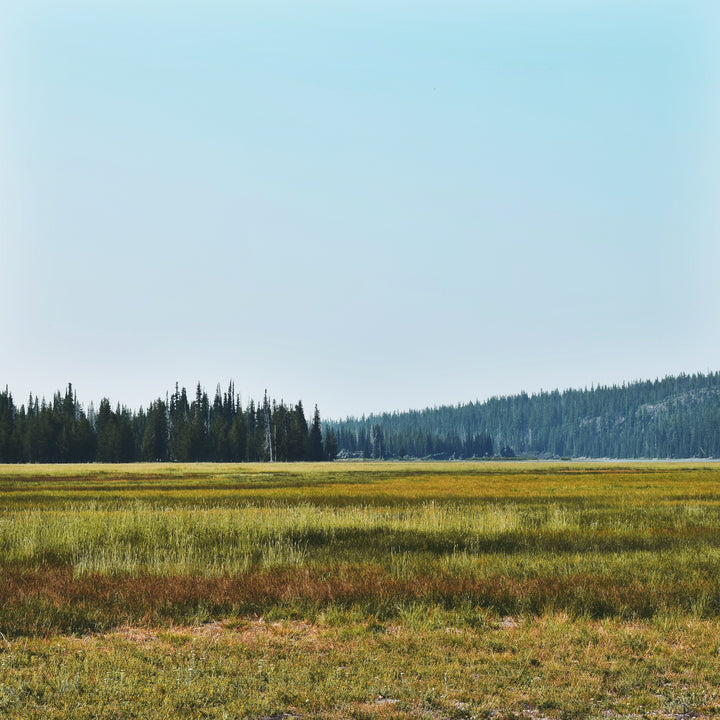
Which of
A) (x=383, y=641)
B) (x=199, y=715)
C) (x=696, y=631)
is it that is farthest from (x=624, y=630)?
(x=199, y=715)

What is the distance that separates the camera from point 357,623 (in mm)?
13773

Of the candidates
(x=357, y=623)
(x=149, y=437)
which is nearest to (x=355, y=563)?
(x=357, y=623)

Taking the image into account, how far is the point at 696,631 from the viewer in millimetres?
13000

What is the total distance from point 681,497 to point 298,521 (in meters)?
30.9

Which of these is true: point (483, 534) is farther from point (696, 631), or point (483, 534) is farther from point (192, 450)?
point (192, 450)

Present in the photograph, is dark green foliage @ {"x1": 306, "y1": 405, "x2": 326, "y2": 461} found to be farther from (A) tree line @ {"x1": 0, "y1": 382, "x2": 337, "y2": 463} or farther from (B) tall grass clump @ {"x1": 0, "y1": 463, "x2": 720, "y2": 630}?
(B) tall grass clump @ {"x1": 0, "y1": 463, "x2": 720, "y2": 630}

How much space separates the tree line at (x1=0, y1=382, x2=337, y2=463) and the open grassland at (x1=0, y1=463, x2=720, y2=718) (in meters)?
135

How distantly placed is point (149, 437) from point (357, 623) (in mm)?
154300

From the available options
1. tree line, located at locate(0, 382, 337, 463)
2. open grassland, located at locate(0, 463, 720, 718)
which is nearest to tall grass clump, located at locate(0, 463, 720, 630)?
open grassland, located at locate(0, 463, 720, 718)

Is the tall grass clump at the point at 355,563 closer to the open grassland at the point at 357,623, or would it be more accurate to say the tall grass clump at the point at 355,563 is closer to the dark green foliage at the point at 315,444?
the open grassland at the point at 357,623

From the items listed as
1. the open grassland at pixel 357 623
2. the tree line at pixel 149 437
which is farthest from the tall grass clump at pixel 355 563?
the tree line at pixel 149 437

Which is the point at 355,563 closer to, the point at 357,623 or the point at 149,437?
the point at 357,623

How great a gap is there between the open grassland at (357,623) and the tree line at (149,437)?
442 feet

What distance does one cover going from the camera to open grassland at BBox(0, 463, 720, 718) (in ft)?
31.7
